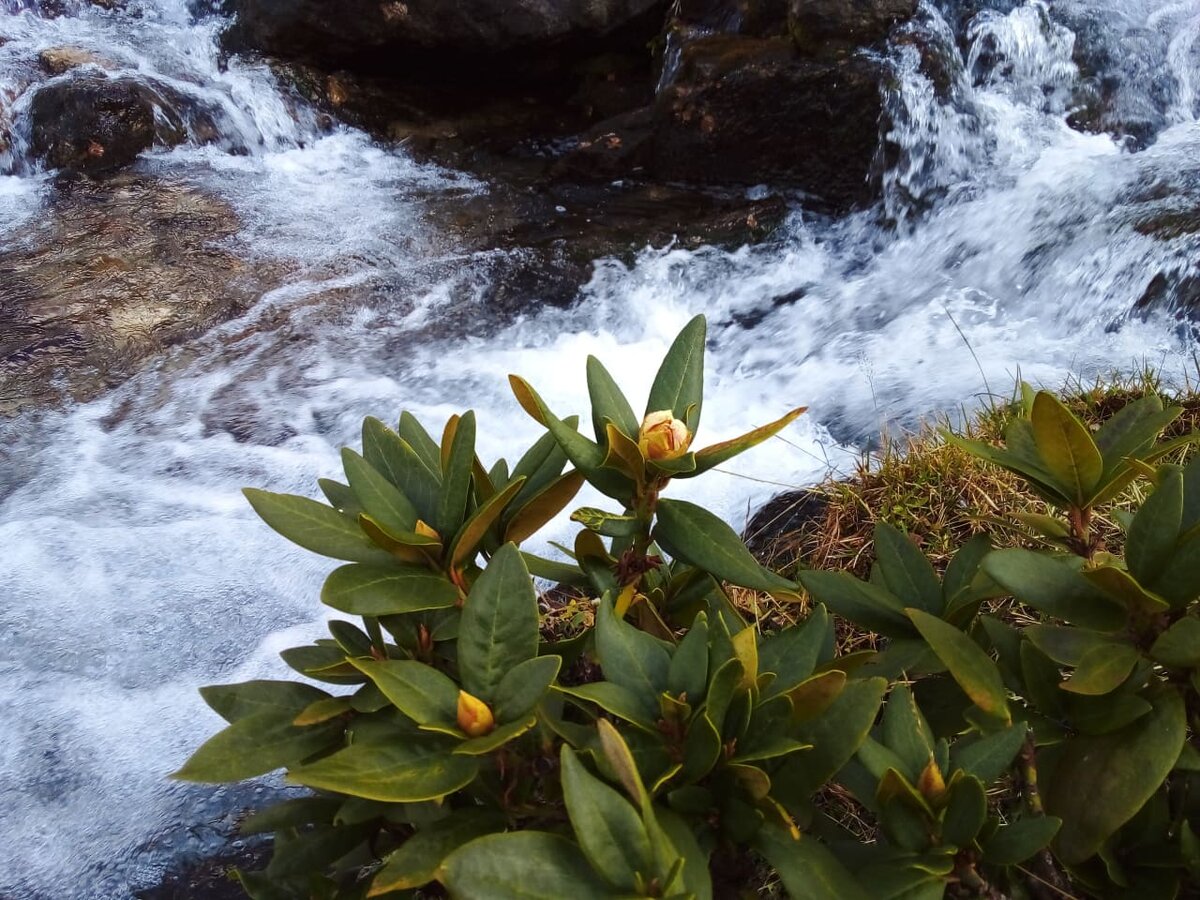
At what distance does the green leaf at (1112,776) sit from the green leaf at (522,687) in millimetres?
546

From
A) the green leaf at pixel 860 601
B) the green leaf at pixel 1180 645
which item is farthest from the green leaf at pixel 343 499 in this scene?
the green leaf at pixel 1180 645

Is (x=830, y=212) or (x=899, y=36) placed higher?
(x=899, y=36)

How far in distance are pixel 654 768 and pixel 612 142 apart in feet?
18.0

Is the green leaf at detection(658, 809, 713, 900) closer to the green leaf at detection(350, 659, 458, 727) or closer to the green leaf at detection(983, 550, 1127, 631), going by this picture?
the green leaf at detection(350, 659, 458, 727)

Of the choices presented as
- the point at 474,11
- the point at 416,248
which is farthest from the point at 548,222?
the point at 474,11

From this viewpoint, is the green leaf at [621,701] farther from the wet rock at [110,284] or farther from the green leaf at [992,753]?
the wet rock at [110,284]

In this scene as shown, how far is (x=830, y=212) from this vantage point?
212 inches

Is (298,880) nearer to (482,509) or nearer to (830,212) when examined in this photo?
(482,509)

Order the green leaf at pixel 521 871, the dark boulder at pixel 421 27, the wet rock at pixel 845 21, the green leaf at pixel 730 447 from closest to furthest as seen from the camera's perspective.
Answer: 1. the green leaf at pixel 521 871
2. the green leaf at pixel 730 447
3. the wet rock at pixel 845 21
4. the dark boulder at pixel 421 27

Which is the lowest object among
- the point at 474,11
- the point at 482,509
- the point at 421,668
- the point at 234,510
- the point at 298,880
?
the point at 234,510

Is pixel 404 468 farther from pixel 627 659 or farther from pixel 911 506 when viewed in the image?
pixel 911 506

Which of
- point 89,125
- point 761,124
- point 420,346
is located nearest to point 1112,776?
point 420,346

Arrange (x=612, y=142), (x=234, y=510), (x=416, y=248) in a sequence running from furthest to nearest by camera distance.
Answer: (x=612, y=142) → (x=416, y=248) → (x=234, y=510)

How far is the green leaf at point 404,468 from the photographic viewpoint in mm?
1111
